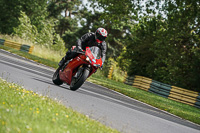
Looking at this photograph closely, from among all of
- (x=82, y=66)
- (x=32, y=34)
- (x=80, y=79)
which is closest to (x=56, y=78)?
(x=82, y=66)

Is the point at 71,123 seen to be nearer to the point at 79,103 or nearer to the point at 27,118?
the point at 27,118

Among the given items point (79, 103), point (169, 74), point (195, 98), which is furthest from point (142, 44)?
point (79, 103)

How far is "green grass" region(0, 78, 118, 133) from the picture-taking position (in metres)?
4.67

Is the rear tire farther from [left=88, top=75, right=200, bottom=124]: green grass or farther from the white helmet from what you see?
[left=88, top=75, right=200, bottom=124]: green grass

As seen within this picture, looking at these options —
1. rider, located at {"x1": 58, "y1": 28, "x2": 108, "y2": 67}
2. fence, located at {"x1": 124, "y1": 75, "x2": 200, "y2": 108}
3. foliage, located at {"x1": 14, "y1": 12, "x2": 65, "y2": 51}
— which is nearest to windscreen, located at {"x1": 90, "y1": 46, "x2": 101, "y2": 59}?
rider, located at {"x1": 58, "y1": 28, "x2": 108, "y2": 67}

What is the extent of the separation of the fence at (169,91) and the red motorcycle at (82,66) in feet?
45.3

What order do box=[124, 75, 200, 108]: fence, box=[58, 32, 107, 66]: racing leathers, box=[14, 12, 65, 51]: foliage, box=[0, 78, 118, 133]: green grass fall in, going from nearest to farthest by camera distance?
box=[0, 78, 118, 133]: green grass, box=[58, 32, 107, 66]: racing leathers, box=[124, 75, 200, 108]: fence, box=[14, 12, 65, 51]: foliage

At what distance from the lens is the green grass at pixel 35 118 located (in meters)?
4.67

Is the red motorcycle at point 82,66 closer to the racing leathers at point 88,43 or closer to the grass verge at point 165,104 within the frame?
the racing leathers at point 88,43

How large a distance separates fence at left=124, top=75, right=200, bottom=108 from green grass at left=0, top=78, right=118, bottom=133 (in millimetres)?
17178

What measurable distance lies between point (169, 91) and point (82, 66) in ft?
50.6

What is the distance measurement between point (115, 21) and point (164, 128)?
19056 millimetres

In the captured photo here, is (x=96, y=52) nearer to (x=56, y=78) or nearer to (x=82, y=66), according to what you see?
(x=82, y=66)

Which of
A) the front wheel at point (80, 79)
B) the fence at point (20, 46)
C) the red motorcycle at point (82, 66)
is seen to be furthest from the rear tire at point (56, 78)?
the fence at point (20, 46)
